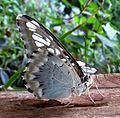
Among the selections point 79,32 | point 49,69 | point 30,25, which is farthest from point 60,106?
point 79,32

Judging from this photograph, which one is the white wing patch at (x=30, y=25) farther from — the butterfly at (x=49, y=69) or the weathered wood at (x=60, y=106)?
the weathered wood at (x=60, y=106)

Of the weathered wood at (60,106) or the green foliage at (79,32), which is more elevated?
the green foliage at (79,32)

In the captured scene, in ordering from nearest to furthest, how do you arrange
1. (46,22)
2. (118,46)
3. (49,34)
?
(49,34)
(118,46)
(46,22)

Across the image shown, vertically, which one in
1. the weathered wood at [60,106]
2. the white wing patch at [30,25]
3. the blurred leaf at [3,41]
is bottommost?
the weathered wood at [60,106]

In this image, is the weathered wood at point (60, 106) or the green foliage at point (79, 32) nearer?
the weathered wood at point (60, 106)

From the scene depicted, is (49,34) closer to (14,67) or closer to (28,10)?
(14,67)

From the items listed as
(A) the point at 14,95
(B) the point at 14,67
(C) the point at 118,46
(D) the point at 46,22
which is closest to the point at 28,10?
(D) the point at 46,22

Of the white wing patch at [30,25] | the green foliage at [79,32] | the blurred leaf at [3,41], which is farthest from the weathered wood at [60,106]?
the blurred leaf at [3,41]
